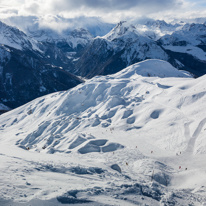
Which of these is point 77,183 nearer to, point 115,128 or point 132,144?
point 132,144

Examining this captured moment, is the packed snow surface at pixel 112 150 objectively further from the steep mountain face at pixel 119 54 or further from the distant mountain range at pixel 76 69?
the steep mountain face at pixel 119 54

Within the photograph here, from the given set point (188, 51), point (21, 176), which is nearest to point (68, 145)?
point (21, 176)

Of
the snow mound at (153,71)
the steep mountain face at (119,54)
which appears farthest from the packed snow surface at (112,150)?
the steep mountain face at (119,54)

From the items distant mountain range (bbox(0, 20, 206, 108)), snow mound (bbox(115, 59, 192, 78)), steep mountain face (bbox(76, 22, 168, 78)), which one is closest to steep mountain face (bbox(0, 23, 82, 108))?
distant mountain range (bbox(0, 20, 206, 108))

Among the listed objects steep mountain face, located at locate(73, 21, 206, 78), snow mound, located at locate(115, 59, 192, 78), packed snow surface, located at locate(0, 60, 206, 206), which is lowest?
packed snow surface, located at locate(0, 60, 206, 206)

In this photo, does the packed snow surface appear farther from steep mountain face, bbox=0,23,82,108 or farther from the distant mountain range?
the distant mountain range

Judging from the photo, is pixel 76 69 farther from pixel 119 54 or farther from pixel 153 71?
pixel 153 71

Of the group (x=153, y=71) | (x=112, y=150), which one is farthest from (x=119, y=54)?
(x=112, y=150)

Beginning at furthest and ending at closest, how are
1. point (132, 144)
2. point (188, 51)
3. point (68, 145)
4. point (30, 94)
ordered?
point (188, 51), point (30, 94), point (68, 145), point (132, 144)
